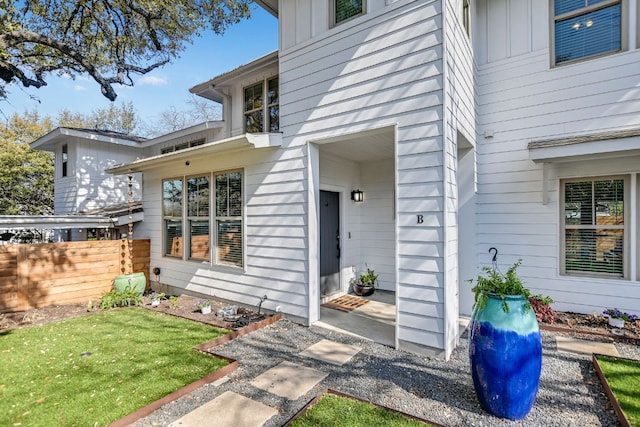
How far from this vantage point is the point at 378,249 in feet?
23.1

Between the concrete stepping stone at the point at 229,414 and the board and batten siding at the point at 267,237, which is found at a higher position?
the board and batten siding at the point at 267,237

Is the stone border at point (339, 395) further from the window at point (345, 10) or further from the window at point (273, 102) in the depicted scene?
the window at point (273, 102)

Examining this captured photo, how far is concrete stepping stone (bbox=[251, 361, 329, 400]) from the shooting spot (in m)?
3.14

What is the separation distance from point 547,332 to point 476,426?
2.86 metres

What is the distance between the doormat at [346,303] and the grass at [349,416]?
2.82 meters

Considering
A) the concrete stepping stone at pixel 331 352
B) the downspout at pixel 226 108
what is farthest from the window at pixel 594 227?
the downspout at pixel 226 108

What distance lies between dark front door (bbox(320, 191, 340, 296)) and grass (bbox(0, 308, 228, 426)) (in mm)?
2314

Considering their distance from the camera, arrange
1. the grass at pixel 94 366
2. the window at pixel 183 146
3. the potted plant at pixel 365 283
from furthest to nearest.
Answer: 1. the window at pixel 183 146
2. the potted plant at pixel 365 283
3. the grass at pixel 94 366

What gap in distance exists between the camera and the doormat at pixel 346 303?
584 centimetres

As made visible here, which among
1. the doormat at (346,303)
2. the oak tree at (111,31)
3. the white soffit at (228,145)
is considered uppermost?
the oak tree at (111,31)

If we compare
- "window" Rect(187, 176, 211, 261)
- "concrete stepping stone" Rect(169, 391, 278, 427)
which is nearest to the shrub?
"concrete stepping stone" Rect(169, 391, 278, 427)

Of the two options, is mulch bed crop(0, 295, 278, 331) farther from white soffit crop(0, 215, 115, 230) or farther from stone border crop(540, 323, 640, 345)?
stone border crop(540, 323, 640, 345)

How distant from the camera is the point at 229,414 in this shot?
9.10 feet

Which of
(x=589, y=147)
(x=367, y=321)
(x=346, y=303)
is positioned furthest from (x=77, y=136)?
(x=589, y=147)
